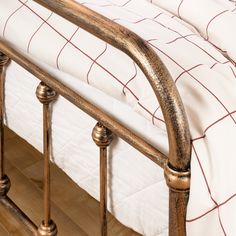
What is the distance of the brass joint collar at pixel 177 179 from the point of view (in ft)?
2.75

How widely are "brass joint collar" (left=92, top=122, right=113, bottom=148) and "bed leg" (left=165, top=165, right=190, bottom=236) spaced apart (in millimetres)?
174

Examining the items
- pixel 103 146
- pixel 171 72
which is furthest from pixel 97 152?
pixel 171 72

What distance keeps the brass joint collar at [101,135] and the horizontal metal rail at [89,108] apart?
2 centimetres

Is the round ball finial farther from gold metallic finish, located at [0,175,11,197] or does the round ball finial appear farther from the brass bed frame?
gold metallic finish, located at [0,175,11,197]

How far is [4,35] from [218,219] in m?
0.57

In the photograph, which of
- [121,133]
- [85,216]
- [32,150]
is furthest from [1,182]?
[121,133]

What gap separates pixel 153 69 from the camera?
782 millimetres

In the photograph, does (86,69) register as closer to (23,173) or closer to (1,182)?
(1,182)

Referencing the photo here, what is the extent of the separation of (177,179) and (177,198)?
0.13 ft

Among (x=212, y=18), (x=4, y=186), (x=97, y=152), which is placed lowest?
(x=4, y=186)

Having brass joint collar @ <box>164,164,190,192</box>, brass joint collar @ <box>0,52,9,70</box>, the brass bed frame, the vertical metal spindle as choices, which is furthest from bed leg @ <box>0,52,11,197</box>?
brass joint collar @ <box>164,164,190,192</box>

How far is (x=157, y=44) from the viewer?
1.00 meters

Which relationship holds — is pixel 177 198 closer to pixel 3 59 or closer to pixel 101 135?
pixel 101 135

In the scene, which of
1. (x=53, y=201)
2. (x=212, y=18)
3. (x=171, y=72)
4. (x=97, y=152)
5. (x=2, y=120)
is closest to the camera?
(x=171, y=72)
